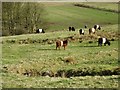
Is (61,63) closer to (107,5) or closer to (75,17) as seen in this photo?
(75,17)

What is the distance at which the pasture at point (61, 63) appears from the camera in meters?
18.4

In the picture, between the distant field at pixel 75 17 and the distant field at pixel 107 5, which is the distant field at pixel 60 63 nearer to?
the distant field at pixel 75 17

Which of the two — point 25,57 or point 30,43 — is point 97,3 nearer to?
point 30,43

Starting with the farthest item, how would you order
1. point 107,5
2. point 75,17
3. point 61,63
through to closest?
1. point 107,5
2. point 75,17
3. point 61,63

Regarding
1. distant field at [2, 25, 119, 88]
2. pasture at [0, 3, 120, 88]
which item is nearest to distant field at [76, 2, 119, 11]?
pasture at [0, 3, 120, 88]

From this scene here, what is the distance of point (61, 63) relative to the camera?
2639cm

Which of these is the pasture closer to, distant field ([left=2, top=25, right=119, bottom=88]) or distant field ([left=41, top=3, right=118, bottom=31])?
distant field ([left=2, top=25, right=119, bottom=88])

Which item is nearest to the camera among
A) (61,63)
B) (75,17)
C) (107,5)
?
(61,63)

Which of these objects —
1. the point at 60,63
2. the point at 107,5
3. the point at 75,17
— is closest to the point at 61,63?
the point at 60,63

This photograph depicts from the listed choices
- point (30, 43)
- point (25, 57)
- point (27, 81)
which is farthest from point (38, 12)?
point (27, 81)

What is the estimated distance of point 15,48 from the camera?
112 ft

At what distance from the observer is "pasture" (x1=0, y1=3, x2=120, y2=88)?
18.4 metres

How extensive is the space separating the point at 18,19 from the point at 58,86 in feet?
166

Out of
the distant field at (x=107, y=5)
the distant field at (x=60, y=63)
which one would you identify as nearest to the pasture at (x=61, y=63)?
the distant field at (x=60, y=63)
